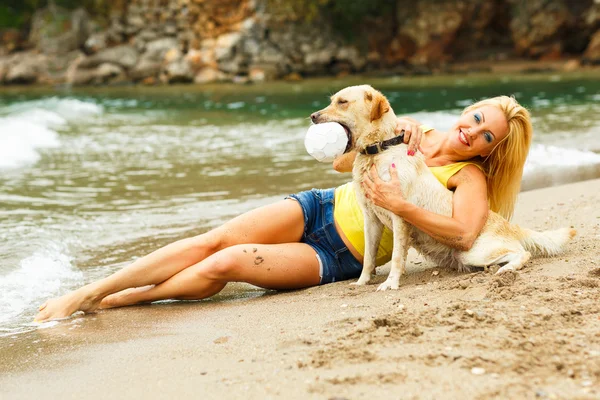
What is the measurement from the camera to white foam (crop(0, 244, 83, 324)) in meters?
4.57

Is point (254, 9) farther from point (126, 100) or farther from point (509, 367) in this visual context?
point (509, 367)

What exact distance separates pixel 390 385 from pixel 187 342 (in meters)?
1.30

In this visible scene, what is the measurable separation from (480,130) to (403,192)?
639mm

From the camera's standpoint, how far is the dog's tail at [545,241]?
4309 mm

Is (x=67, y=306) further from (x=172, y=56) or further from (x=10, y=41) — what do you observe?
(x=10, y=41)

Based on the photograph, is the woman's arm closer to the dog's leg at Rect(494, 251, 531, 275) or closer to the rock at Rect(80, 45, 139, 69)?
the dog's leg at Rect(494, 251, 531, 275)

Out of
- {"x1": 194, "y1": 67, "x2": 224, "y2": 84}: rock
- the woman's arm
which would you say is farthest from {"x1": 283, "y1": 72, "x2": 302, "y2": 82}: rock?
the woman's arm

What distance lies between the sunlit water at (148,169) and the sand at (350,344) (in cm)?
82

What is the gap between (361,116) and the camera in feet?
13.5

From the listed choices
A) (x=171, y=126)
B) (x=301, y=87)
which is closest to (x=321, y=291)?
(x=171, y=126)

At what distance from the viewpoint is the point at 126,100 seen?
2434 cm

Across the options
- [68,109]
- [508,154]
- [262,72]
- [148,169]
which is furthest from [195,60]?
[508,154]

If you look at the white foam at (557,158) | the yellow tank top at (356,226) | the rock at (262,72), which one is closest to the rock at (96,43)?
the rock at (262,72)

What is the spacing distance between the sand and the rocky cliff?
92.5 feet
